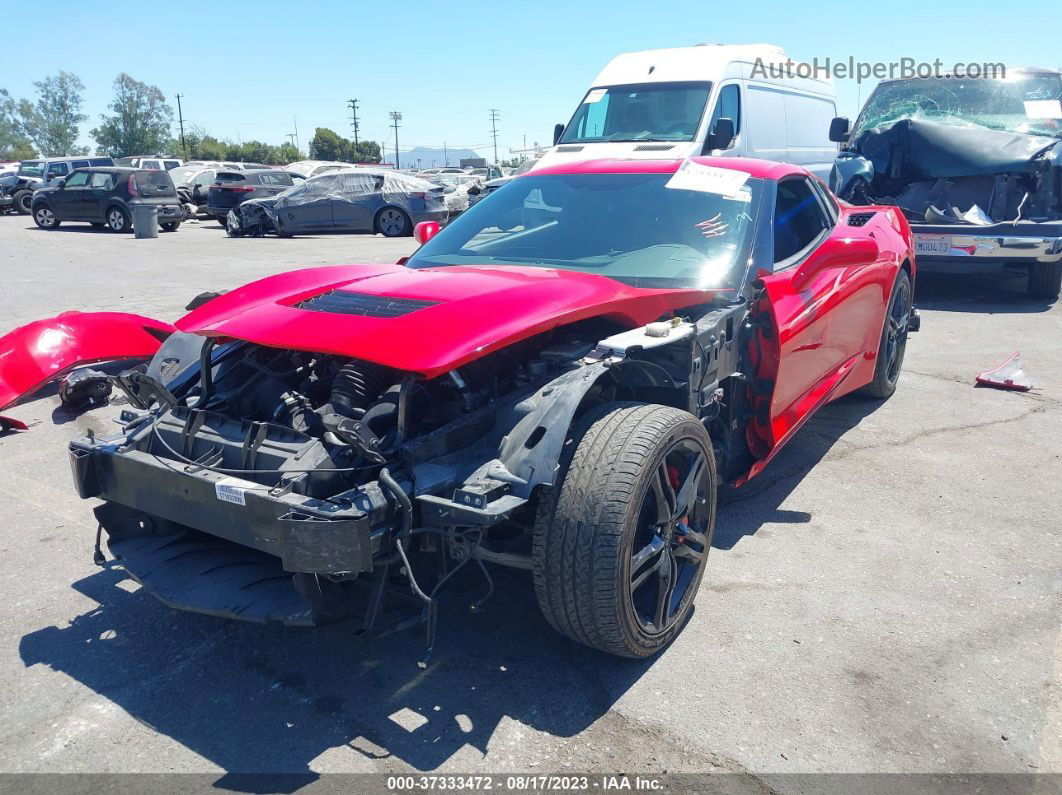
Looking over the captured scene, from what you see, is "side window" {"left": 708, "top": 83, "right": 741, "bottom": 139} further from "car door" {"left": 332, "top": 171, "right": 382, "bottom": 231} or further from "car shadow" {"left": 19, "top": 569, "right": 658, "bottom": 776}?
"car door" {"left": 332, "top": 171, "right": 382, "bottom": 231}

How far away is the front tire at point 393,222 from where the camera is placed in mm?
18297

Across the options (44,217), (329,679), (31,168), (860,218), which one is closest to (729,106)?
(860,218)

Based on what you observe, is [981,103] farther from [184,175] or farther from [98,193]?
[184,175]

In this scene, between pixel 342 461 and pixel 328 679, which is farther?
pixel 328 679

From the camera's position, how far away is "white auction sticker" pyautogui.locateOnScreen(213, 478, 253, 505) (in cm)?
254

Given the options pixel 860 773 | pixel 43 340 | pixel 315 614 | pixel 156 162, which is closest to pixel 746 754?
pixel 860 773

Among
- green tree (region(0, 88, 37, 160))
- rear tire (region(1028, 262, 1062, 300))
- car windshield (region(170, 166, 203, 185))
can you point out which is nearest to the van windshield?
rear tire (region(1028, 262, 1062, 300))

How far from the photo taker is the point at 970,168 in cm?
899

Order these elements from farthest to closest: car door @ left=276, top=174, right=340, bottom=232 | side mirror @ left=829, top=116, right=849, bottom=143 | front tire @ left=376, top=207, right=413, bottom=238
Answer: car door @ left=276, top=174, right=340, bottom=232 < front tire @ left=376, top=207, right=413, bottom=238 < side mirror @ left=829, top=116, right=849, bottom=143

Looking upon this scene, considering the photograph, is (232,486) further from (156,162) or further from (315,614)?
(156,162)

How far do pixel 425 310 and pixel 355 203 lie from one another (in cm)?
1624

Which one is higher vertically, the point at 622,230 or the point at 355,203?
the point at 355,203

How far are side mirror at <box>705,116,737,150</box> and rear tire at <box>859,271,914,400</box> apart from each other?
4.06 m

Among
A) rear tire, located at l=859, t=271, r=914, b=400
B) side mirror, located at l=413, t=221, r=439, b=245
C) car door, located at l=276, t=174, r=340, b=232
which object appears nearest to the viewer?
side mirror, located at l=413, t=221, r=439, b=245
